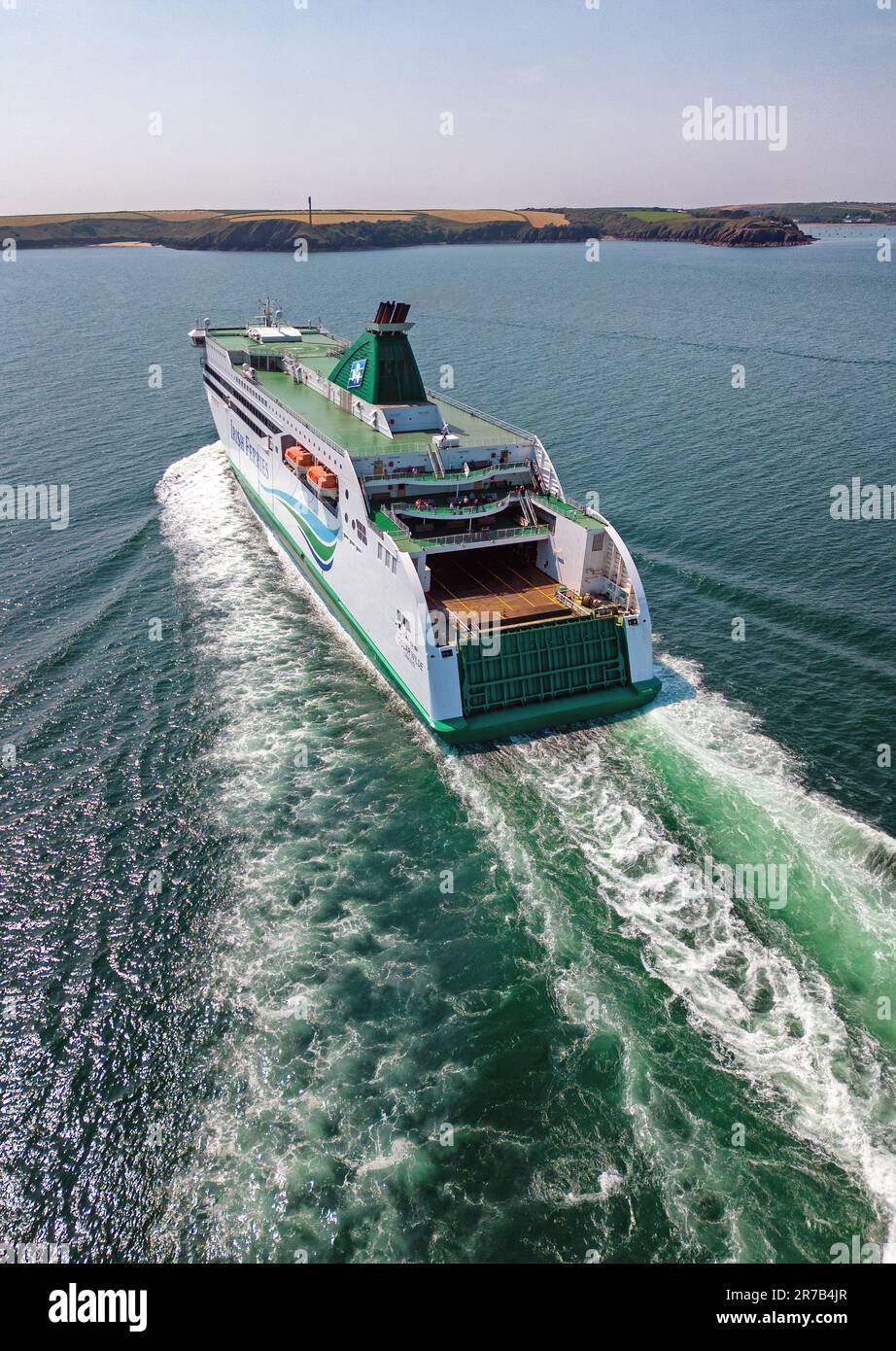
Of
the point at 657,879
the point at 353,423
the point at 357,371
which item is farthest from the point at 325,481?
the point at 657,879

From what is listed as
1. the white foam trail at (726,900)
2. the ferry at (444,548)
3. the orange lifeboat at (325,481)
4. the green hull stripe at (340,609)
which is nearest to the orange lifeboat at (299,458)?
the ferry at (444,548)

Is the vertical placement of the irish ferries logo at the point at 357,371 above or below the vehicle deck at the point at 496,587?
above

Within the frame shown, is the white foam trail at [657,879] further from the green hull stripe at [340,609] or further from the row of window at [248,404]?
the row of window at [248,404]

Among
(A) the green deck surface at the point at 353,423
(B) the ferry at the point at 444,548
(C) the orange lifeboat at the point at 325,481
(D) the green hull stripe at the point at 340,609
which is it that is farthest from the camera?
(A) the green deck surface at the point at 353,423

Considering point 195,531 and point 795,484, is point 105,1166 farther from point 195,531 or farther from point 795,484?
point 795,484

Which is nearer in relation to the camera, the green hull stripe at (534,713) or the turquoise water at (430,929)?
the turquoise water at (430,929)
